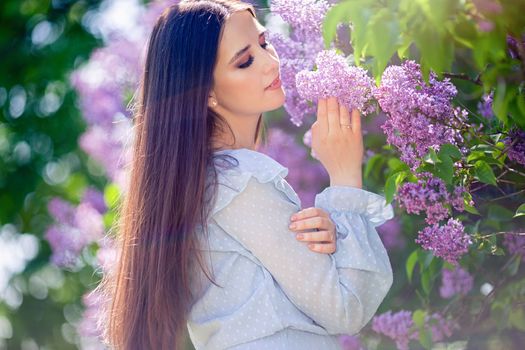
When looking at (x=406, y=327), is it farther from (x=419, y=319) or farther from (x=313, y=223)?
(x=313, y=223)

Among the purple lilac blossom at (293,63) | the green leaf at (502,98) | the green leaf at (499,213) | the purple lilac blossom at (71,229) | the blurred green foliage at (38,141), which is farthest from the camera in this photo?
the blurred green foliage at (38,141)

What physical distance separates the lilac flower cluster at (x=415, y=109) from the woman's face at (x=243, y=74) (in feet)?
0.90

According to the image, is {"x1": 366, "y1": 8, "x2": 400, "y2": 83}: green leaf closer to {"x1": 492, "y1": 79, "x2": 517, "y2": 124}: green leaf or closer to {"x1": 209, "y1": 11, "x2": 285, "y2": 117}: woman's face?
{"x1": 492, "y1": 79, "x2": 517, "y2": 124}: green leaf

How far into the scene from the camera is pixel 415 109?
92.3 inches

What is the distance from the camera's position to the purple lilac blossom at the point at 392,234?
144 inches

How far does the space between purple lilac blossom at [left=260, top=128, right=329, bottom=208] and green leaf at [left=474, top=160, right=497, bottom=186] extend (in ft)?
4.47

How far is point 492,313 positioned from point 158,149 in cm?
131

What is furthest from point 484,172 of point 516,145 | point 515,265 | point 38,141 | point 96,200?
point 38,141

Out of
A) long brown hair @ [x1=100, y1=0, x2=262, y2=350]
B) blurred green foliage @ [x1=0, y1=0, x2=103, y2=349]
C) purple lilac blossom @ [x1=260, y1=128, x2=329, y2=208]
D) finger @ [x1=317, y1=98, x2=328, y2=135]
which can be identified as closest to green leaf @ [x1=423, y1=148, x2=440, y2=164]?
finger @ [x1=317, y1=98, x2=328, y2=135]

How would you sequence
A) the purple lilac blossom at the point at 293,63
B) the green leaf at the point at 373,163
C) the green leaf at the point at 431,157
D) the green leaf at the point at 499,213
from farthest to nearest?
the green leaf at the point at 373,163
the green leaf at the point at 499,213
the purple lilac blossom at the point at 293,63
the green leaf at the point at 431,157

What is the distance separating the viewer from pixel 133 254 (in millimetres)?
2543

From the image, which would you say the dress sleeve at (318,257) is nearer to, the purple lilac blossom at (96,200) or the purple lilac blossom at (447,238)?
the purple lilac blossom at (447,238)

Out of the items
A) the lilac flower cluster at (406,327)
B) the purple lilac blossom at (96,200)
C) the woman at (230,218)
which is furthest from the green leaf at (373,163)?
the purple lilac blossom at (96,200)

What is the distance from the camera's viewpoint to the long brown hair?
96.6 inches
